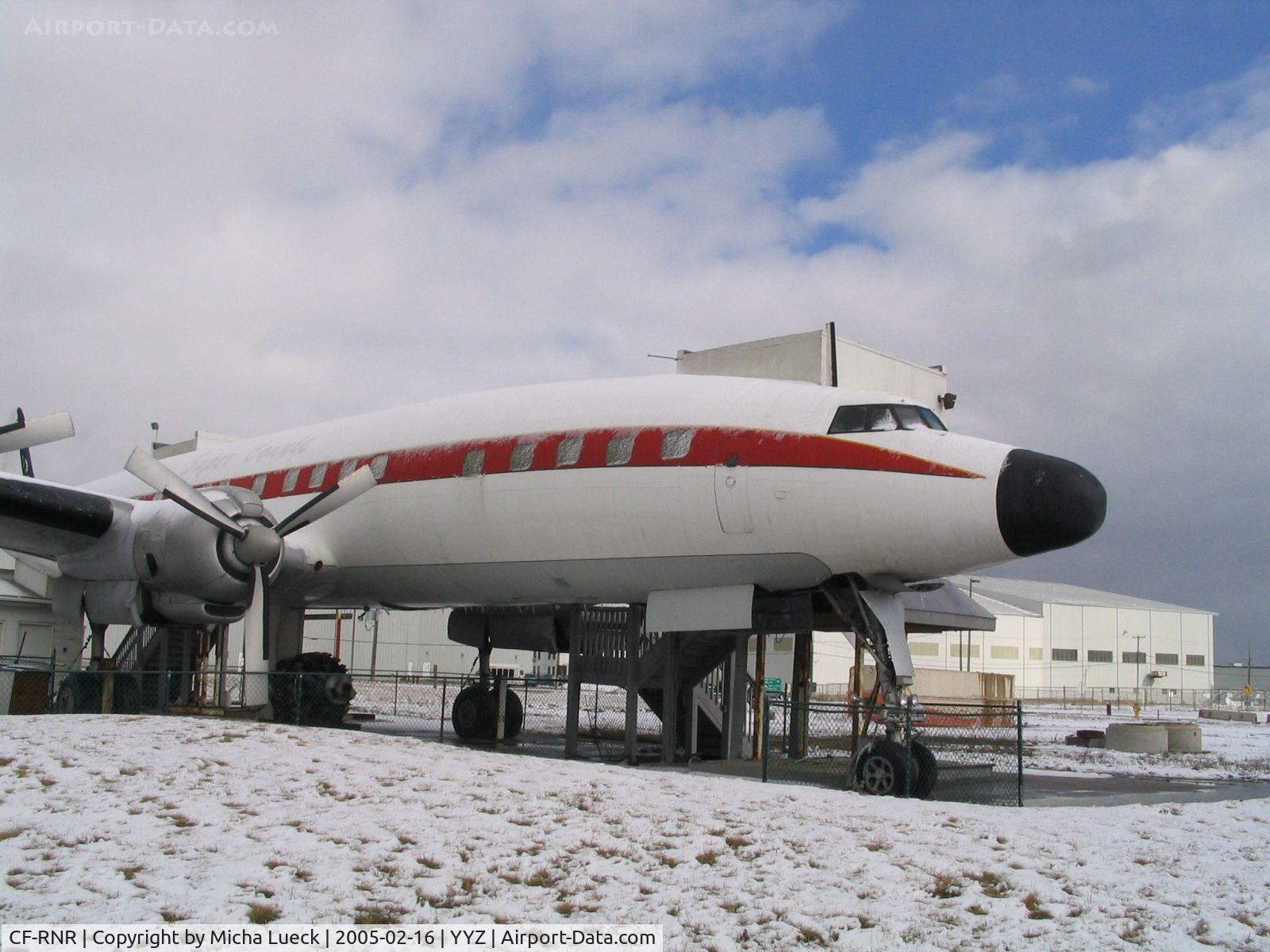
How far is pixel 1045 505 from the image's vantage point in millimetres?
10719

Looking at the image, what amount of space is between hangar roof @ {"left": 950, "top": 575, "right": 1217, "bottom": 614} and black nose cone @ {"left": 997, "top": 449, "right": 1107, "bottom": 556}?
70590 mm

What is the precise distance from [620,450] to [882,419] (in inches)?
121

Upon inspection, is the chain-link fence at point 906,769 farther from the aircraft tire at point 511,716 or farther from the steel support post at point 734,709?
the aircraft tire at point 511,716

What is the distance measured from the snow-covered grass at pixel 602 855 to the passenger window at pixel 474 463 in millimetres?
4182

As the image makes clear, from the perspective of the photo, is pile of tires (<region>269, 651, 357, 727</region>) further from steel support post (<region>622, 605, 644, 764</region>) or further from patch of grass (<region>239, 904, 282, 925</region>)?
patch of grass (<region>239, 904, 282, 925</region>)

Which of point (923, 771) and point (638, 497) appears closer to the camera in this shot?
point (923, 771)

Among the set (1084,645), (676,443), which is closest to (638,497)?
(676,443)

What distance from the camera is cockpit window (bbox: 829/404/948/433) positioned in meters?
12.0

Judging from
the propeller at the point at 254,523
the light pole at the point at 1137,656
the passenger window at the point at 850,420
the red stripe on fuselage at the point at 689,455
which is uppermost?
the passenger window at the point at 850,420

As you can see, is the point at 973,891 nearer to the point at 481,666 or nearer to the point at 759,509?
the point at 759,509

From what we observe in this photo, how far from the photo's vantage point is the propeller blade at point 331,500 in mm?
15102

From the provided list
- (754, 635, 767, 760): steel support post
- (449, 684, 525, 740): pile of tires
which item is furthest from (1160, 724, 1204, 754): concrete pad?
(449, 684, 525, 740): pile of tires

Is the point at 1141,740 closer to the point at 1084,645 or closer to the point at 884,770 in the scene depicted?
the point at 884,770

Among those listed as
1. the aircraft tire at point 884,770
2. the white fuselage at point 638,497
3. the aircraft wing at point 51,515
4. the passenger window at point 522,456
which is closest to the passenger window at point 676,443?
the white fuselage at point 638,497
